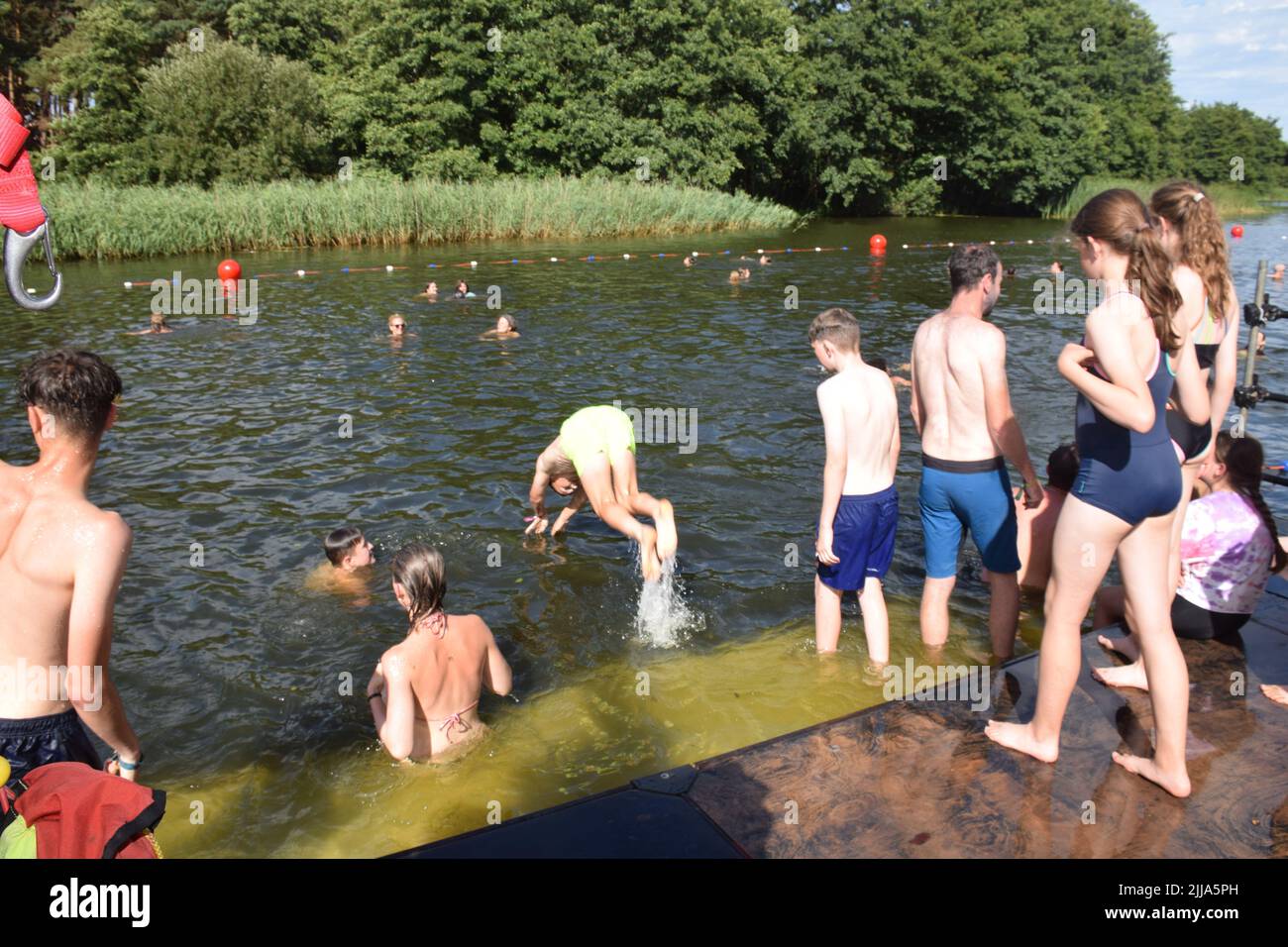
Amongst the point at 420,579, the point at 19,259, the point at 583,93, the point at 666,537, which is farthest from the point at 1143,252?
the point at 583,93

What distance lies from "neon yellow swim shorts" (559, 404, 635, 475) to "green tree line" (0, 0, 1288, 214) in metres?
36.0

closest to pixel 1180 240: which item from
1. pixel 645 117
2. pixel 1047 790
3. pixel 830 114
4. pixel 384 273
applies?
pixel 1047 790

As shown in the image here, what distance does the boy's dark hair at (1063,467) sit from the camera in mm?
6422

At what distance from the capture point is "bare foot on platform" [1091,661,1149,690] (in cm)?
477

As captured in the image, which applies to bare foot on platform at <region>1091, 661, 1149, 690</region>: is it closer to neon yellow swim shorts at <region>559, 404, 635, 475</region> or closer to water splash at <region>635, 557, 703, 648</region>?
water splash at <region>635, 557, 703, 648</region>

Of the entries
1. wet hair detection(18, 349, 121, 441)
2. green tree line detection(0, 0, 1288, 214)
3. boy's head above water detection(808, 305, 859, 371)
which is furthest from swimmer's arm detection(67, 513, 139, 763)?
green tree line detection(0, 0, 1288, 214)

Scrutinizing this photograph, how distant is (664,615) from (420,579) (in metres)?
2.73

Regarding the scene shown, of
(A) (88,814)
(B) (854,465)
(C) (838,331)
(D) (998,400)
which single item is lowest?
(A) (88,814)

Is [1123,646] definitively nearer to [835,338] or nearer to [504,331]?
[835,338]

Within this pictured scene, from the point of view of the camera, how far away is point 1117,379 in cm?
347

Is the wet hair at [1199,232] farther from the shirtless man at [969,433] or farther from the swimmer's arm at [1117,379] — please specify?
the swimmer's arm at [1117,379]
